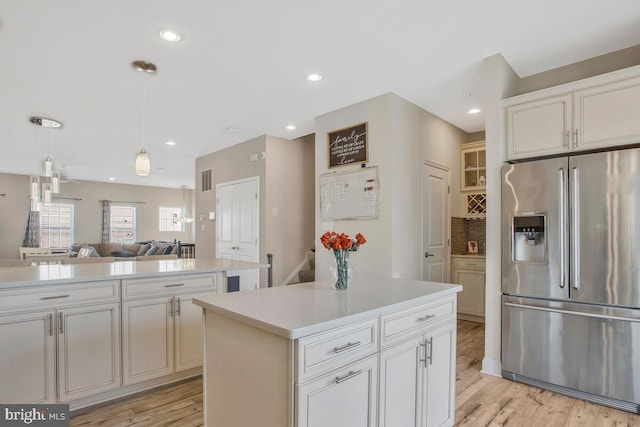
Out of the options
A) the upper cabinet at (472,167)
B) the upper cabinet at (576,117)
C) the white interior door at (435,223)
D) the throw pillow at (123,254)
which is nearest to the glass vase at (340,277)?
the upper cabinet at (576,117)

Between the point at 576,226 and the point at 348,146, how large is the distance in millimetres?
2406

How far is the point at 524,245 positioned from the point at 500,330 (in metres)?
0.76

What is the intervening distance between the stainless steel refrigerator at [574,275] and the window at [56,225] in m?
A: 11.4

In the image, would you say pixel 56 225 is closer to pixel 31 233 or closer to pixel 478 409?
pixel 31 233

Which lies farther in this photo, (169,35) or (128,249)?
(128,249)

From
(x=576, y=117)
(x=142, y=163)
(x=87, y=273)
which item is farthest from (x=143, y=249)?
(x=576, y=117)

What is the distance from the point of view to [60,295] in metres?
2.23

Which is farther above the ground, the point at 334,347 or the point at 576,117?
the point at 576,117

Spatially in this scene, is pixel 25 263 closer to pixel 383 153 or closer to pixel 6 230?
pixel 383 153

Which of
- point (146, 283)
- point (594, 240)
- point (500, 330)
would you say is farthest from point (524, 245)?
point (146, 283)

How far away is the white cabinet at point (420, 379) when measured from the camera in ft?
5.17

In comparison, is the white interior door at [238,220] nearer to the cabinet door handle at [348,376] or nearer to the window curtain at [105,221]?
the cabinet door handle at [348,376]

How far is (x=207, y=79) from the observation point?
3484 millimetres

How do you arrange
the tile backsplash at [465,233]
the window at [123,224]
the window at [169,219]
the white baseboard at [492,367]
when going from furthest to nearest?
the window at [169,219] < the window at [123,224] < the tile backsplash at [465,233] < the white baseboard at [492,367]
